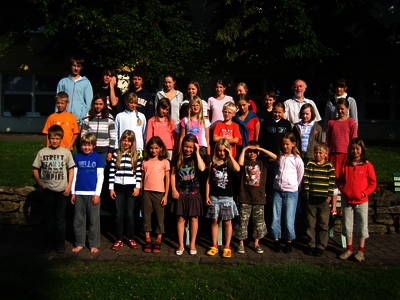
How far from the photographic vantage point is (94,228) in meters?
6.35

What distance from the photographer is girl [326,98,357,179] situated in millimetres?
6898

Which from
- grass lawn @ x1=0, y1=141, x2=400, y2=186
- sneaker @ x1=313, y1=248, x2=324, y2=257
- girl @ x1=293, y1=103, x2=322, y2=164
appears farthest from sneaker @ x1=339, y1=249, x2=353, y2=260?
Result: grass lawn @ x1=0, y1=141, x2=400, y2=186

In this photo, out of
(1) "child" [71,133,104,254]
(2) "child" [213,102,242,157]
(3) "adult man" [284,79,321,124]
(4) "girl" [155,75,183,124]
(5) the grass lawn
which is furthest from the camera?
(5) the grass lawn

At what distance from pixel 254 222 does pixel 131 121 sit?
2404mm

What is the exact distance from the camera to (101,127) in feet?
22.8

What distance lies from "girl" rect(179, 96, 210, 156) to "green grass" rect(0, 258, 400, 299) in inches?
74.0

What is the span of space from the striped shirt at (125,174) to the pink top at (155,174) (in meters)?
0.10

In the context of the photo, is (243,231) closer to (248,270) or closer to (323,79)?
(248,270)

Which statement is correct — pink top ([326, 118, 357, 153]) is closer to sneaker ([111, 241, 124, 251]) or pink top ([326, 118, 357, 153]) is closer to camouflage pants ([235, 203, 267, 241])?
camouflage pants ([235, 203, 267, 241])

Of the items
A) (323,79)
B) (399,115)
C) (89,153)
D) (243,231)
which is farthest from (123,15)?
(399,115)

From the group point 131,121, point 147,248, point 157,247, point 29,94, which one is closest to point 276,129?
point 131,121

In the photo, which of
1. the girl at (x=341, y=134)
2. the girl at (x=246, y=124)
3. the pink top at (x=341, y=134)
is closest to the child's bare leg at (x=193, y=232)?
the girl at (x=246, y=124)

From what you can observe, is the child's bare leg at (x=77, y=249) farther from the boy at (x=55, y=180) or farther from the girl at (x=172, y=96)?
the girl at (x=172, y=96)

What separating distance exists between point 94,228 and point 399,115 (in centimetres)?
1869
